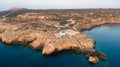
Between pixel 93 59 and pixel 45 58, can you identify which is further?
pixel 45 58

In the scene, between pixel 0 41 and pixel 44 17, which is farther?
pixel 44 17

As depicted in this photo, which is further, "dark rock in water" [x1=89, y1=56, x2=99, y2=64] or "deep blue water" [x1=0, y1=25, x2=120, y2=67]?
"dark rock in water" [x1=89, y1=56, x2=99, y2=64]

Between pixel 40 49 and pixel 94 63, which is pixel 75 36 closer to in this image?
pixel 40 49

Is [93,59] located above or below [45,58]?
above

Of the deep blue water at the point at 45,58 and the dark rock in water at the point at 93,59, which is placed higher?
the dark rock in water at the point at 93,59

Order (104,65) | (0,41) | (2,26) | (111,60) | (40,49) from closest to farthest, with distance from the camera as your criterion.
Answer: (104,65)
(111,60)
(40,49)
(0,41)
(2,26)

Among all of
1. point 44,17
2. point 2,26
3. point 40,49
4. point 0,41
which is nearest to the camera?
point 40,49

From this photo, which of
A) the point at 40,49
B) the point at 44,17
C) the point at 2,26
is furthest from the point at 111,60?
the point at 44,17

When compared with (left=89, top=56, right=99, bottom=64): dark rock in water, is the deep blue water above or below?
below

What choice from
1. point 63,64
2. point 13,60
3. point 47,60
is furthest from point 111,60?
point 13,60

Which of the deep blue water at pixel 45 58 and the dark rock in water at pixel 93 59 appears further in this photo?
the dark rock in water at pixel 93 59
